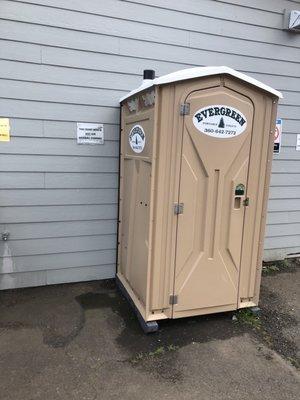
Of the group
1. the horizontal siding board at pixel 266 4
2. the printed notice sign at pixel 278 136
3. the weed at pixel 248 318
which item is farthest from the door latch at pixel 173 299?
the horizontal siding board at pixel 266 4

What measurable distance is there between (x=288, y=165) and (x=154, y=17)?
2.54 meters

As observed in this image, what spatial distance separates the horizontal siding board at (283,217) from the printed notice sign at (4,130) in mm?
3381

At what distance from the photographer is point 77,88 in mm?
3705

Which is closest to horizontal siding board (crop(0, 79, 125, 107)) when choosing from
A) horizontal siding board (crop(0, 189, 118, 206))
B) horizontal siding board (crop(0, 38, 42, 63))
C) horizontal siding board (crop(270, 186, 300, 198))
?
horizontal siding board (crop(0, 38, 42, 63))

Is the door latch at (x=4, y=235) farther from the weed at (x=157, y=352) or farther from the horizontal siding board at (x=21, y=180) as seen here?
the weed at (x=157, y=352)

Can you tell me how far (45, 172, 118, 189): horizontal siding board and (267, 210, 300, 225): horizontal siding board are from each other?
7.28 feet

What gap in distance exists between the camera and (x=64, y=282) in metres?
4.07

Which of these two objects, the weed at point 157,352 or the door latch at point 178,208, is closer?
the weed at point 157,352

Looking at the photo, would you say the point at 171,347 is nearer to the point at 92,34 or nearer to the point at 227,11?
the point at 92,34

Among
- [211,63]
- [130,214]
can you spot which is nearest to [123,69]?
[211,63]

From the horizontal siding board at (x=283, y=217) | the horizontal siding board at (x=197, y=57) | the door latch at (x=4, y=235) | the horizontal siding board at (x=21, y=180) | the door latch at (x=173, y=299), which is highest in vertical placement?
A: the horizontal siding board at (x=197, y=57)

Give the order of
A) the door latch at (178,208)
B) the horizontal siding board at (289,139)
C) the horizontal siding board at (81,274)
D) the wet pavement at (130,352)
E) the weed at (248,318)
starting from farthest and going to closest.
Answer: the horizontal siding board at (289,139) → the horizontal siding board at (81,274) → the weed at (248,318) → the door latch at (178,208) → the wet pavement at (130,352)

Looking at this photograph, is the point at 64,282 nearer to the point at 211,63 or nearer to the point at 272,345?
the point at 272,345

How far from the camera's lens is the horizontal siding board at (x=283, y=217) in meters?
4.88
